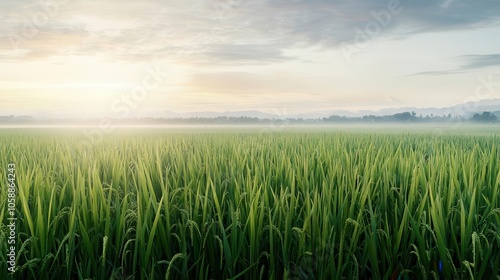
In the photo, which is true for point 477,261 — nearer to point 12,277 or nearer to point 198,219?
point 198,219

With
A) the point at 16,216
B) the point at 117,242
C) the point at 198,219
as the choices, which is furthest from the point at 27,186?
the point at 198,219

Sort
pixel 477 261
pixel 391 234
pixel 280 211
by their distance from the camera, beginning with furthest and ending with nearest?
pixel 391 234
pixel 280 211
pixel 477 261

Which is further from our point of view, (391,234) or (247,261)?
(391,234)

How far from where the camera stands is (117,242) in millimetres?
2086

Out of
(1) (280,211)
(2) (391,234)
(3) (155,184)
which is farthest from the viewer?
(3) (155,184)

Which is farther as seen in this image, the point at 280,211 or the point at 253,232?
the point at 280,211

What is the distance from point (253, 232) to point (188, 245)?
0.36 metres

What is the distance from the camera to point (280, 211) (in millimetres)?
2230

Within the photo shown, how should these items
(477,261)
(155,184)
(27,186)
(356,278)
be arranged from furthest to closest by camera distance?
(155,184) → (27,186) → (477,261) → (356,278)

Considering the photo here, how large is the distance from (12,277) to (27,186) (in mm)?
1043

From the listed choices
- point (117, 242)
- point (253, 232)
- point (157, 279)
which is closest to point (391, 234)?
point (253, 232)

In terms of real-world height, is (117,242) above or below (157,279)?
above

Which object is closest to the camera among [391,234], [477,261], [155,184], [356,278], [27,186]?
[356,278]

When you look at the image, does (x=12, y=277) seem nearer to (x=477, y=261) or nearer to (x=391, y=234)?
(x=391, y=234)
